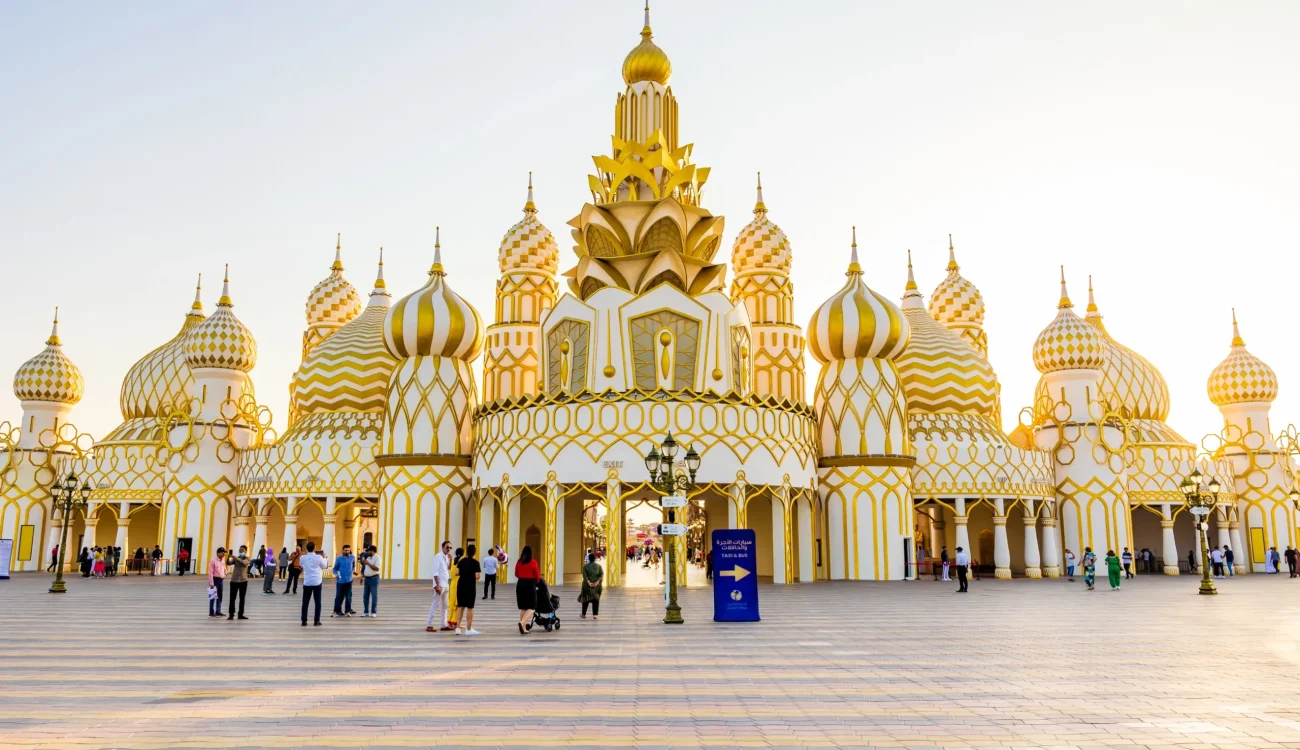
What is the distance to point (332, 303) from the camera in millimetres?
53000

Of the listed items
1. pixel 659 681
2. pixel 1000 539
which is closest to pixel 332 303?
pixel 1000 539

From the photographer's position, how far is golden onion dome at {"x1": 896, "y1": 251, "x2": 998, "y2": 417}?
41.8m

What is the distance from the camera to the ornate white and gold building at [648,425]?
3148 centimetres

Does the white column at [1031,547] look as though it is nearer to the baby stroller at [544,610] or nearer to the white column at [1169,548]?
the white column at [1169,548]

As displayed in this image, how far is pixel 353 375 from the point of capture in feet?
142

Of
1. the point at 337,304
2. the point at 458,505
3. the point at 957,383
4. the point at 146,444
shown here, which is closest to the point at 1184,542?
the point at 957,383

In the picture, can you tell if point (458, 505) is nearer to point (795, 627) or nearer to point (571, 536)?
point (571, 536)

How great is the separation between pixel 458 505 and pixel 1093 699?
28.0 m

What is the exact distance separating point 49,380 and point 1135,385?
4995 cm

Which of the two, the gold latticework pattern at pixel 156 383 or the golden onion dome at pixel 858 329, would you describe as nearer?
the golden onion dome at pixel 858 329

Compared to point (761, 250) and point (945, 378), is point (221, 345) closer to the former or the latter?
point (761, 250)

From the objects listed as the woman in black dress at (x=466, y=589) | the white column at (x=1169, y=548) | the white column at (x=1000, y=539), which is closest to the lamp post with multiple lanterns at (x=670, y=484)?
the woman in black dress at (x=466, y=589)

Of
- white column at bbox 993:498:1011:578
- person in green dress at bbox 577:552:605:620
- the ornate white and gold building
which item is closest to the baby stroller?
person in green dress at bbox 577:552:605:620

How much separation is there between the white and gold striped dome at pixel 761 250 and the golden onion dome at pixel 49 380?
3151 cm
